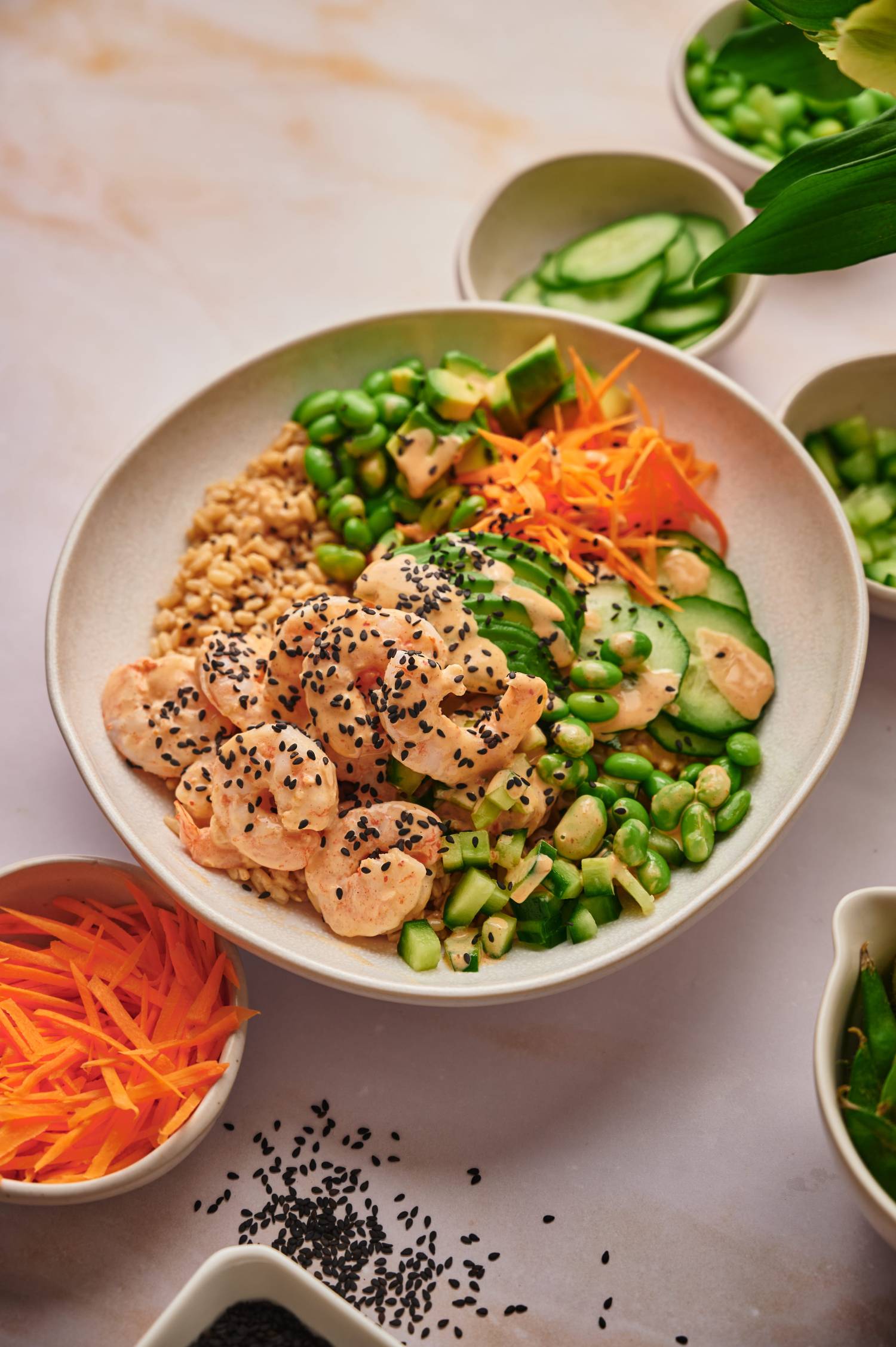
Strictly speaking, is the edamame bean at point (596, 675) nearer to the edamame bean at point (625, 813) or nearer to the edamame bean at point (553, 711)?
the edamame bean at point (553, 711)

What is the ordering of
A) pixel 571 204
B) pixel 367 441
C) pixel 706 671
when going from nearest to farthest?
pixel 706 671 → pixel 367 441 → pixel 571 204

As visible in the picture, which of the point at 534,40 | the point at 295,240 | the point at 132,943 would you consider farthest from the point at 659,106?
the point at 132,943

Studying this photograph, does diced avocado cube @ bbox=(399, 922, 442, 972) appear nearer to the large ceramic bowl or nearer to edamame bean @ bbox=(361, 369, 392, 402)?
the large ceramic bowl

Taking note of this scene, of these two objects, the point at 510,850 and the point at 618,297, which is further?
the point at 618,297

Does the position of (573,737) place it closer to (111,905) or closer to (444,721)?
(444,721)

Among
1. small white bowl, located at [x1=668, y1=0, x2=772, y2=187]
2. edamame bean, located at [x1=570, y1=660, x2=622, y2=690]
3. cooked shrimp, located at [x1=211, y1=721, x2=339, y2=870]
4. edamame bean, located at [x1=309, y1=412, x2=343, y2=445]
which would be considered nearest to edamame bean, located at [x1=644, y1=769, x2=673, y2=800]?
edamame bean, located at [x1=570, y1=660, x2=622, y2=690]

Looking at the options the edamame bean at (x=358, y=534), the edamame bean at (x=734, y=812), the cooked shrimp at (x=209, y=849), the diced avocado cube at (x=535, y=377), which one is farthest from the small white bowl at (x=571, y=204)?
the cooked shrimp at (x=209, y=849)

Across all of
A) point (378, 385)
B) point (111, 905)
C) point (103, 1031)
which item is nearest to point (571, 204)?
Result: point (378, 385)
